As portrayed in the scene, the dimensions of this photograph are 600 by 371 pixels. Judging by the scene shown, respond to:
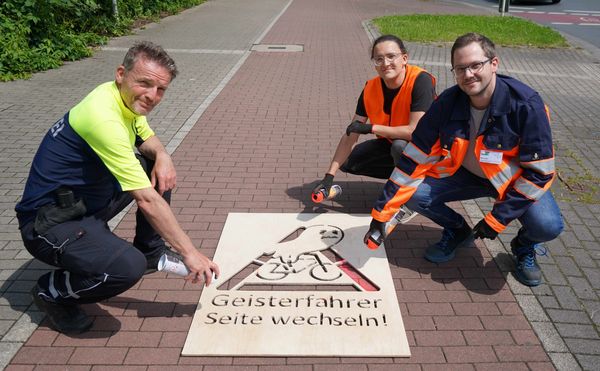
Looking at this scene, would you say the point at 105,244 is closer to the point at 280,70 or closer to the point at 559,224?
the point at 559,224

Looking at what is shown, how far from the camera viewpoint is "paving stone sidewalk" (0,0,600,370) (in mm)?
2916

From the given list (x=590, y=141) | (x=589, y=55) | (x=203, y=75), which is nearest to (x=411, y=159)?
(x=590, y=141)

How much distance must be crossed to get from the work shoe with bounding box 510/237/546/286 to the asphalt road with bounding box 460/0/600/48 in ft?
39.9

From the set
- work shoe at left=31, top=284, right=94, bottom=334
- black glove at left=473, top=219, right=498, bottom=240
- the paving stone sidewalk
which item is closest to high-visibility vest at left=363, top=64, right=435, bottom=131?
the paving stone sidewalk

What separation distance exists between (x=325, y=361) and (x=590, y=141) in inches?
200

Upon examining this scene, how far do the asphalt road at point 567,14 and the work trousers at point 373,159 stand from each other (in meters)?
11.6

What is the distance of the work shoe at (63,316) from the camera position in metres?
2.98

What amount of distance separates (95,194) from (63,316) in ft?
2.32

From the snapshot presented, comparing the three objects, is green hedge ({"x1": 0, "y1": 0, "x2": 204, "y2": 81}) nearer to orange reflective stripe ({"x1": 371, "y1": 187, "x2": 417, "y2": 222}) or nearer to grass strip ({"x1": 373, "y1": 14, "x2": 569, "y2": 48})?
grass strip ({"x1": 373, "y1": 14, "x2": 569, "y2": 48})

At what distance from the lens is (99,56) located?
1085cm

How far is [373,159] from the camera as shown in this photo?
4520mm

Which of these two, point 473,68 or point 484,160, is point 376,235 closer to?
point 484,160

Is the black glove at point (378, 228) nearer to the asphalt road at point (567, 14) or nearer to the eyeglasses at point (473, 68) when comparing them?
the eyeglasses at point (473, 68)

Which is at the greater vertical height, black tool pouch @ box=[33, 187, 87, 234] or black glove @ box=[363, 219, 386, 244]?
black tool pouch @ box=[33, 187, 87, 234]
